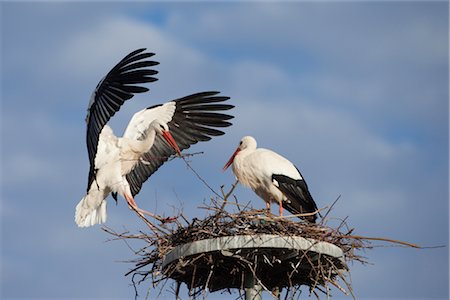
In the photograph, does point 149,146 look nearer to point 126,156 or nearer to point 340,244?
point 126,156

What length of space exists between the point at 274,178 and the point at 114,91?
1.89m

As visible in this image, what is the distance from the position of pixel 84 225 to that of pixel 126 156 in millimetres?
901

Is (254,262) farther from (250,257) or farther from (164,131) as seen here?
(164,131)

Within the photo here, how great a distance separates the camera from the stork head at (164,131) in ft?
34.5

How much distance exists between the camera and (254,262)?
752cm

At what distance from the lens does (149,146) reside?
10359 mm

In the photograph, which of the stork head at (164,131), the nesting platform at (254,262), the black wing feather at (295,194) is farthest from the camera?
the stork head at (164,131)

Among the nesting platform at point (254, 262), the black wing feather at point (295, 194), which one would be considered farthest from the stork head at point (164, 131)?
the nesting platform at point (254, 262)

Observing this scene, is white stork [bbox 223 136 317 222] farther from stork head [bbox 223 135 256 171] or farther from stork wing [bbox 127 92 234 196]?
stork wing [bbox 127 92 234 196]

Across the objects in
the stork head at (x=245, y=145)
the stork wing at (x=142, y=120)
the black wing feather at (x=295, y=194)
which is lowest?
the black wing feather at (x=295, y=194)

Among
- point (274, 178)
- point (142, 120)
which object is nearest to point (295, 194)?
point (274, 178)

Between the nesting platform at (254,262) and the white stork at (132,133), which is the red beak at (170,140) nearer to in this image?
the white stork at (132,133)

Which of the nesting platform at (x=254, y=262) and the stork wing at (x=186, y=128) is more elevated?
the stork wing at (x=186, y=128)

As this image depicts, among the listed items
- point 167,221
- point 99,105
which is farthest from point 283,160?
point 99,105
